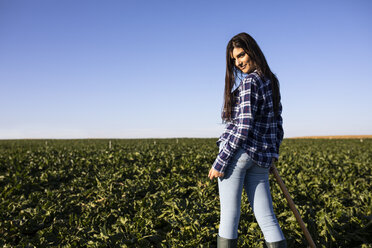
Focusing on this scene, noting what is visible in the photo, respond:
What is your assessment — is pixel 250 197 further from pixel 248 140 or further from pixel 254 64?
pixel 254 64

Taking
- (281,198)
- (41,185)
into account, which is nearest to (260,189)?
(281,198)

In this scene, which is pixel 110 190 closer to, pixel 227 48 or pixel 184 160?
pixel 184 160

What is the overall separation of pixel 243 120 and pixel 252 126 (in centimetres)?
11

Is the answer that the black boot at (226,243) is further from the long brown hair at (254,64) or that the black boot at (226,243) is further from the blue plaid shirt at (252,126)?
the long brown hair at (254,64)

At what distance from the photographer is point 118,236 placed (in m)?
3.81

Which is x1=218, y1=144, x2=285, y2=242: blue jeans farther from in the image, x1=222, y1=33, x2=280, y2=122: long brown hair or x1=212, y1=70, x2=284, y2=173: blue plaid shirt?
x1=222, y1=33, x2=280, y2=122: long brown hair

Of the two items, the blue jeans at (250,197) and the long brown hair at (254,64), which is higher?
the long brown hair at (254,64)

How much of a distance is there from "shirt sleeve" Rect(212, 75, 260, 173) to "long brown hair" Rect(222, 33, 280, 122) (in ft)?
0.67

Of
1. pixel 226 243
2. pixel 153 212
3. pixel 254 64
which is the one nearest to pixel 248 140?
pixel 254 64

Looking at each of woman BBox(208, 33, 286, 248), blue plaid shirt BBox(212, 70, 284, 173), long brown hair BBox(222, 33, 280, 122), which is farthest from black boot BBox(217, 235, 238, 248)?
long brown hair BBox(222, 33, 280, 122)

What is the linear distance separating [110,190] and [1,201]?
8.21ft

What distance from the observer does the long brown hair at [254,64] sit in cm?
220

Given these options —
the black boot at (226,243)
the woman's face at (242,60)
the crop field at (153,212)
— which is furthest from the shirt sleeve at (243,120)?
the crop field at (153,212)

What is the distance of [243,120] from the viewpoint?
78.7 inches
